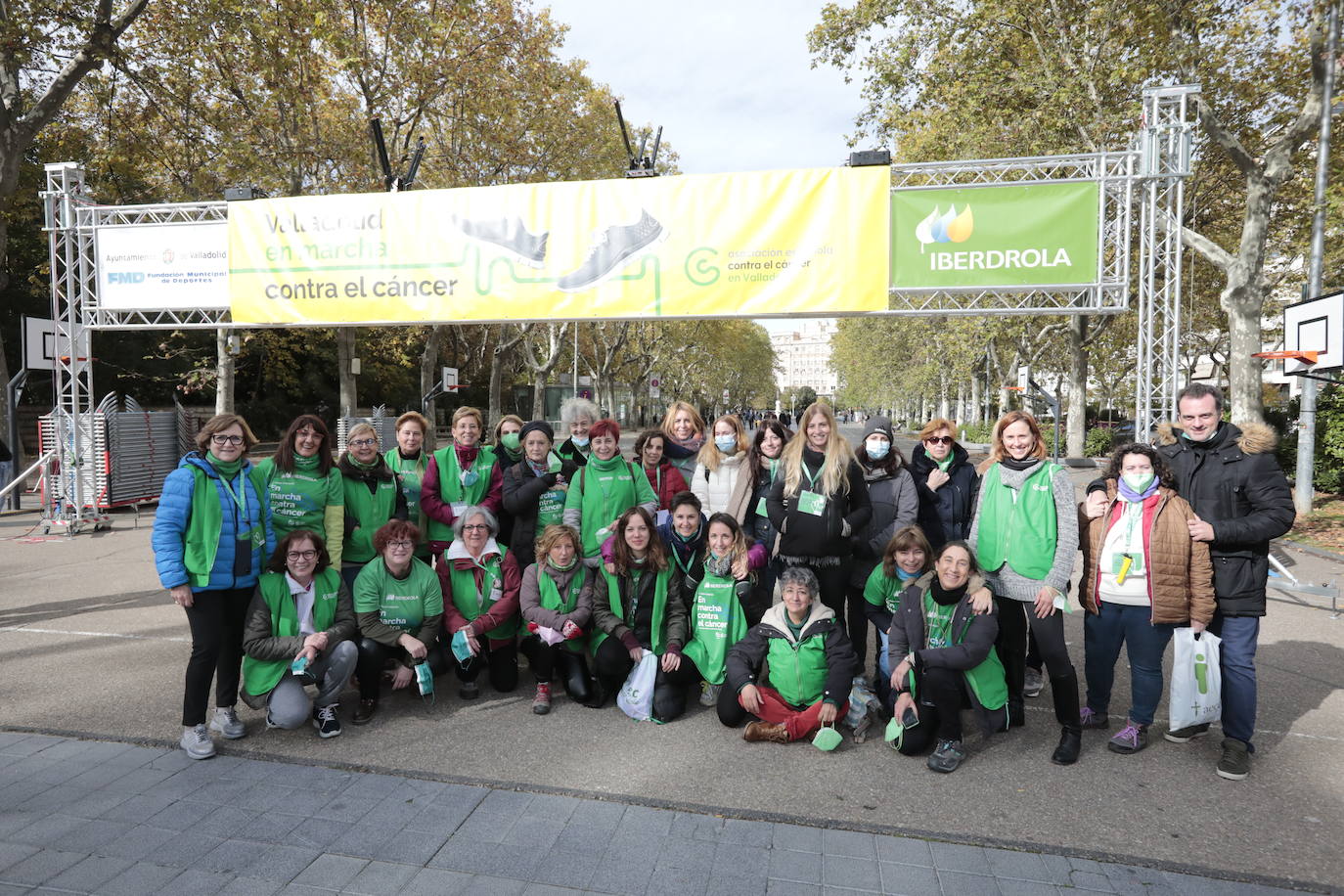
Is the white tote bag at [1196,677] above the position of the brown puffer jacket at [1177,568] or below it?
below

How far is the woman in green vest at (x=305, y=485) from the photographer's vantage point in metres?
4.61

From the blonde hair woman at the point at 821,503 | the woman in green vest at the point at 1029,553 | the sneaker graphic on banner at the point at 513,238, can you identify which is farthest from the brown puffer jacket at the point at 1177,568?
the sneaker graphic on banner at the point at 513,238

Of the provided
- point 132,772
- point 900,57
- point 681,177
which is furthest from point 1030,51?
point 132,772

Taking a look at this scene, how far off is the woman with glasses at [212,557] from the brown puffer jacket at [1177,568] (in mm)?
4470

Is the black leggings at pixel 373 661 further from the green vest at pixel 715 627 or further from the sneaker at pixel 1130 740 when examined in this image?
the sneaker at pixel 1130 740

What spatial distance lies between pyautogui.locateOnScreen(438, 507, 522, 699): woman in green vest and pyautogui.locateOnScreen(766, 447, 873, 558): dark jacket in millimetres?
1627

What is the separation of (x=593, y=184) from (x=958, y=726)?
19.7 feet

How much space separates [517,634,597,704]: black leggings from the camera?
4.60 metres

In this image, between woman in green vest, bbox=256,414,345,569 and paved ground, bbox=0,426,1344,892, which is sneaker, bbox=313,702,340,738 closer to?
paved ground, bbox=0,426,1344,892

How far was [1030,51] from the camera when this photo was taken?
14.0 meters

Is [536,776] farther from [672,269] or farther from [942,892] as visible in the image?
[672,269]

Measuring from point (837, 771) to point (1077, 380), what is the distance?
23596 mm

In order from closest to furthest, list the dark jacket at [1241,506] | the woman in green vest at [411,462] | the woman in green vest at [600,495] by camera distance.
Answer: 1. the dark jacket at [1241,506]
2. the woman in green vest at [600,495]
3. the woman in green vest at [411,462]

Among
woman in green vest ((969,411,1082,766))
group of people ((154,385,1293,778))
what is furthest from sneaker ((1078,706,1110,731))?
woman in green vest ((969,411,1082,766))
